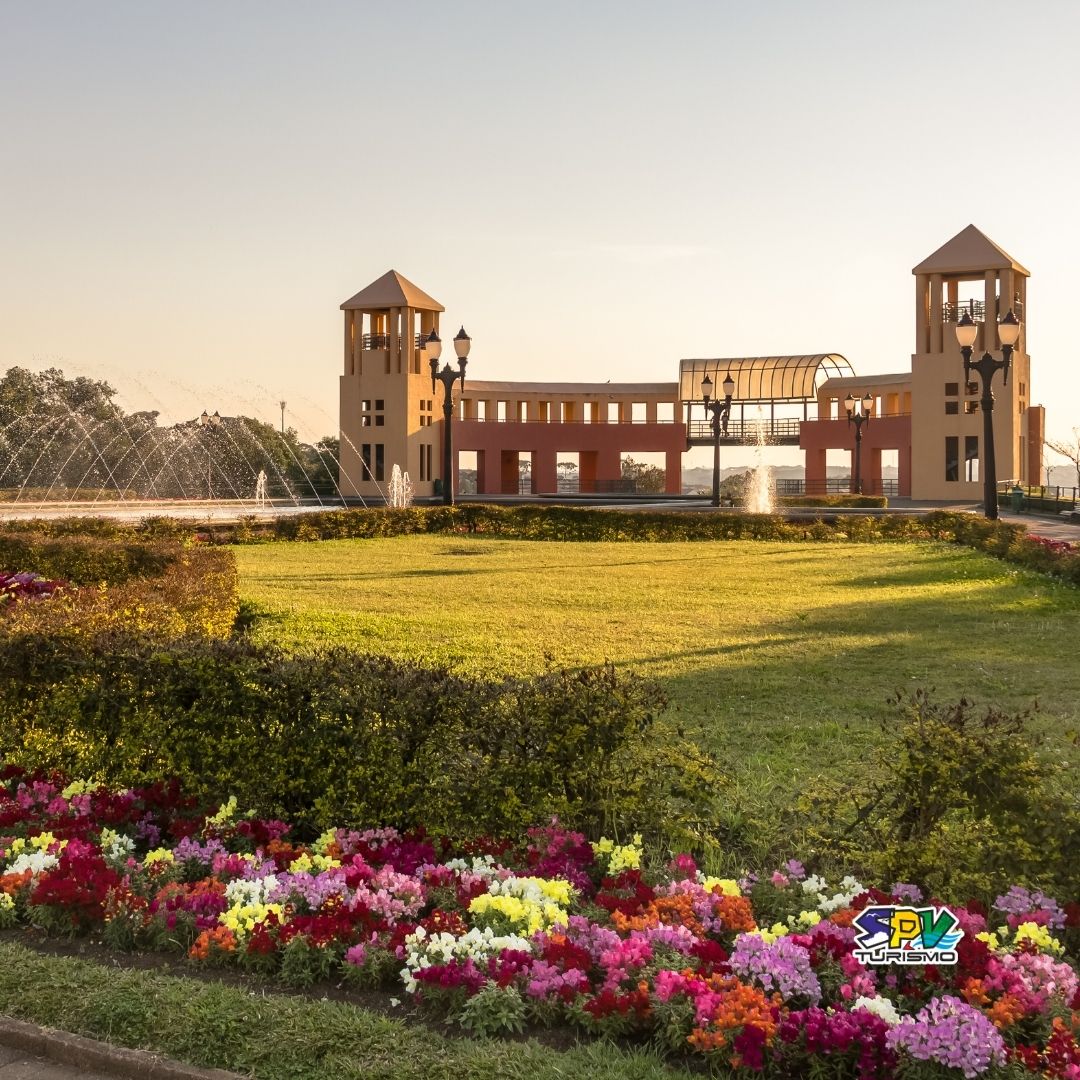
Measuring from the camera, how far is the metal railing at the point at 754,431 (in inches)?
2004

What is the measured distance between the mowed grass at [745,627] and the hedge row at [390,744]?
99 centimetres

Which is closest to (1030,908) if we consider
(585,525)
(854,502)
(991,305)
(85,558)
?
(85,558)

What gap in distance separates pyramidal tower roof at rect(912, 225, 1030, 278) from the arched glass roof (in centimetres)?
1042

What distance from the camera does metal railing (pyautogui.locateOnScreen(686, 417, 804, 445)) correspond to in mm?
50900

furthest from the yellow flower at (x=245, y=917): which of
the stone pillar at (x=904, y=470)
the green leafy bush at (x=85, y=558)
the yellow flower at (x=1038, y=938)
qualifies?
the stone pillar at (x=904, y=470)

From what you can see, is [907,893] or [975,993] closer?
[975,993]

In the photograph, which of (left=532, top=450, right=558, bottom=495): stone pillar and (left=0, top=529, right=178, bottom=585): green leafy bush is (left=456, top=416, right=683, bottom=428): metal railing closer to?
(left=532, top=450, right=558, bottom=495): stone pillar

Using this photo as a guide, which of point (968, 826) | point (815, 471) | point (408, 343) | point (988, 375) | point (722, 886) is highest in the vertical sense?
point (408, 343)

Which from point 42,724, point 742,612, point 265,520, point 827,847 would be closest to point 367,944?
point 827,847

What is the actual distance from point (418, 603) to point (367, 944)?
9.84m

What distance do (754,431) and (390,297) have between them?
17.6 metres

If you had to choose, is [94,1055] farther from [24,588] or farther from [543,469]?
[543,469]

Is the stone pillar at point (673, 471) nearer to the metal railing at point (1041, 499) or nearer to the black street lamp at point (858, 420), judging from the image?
the black street lamp at point (858, 420)

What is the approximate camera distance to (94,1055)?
3.19 m
